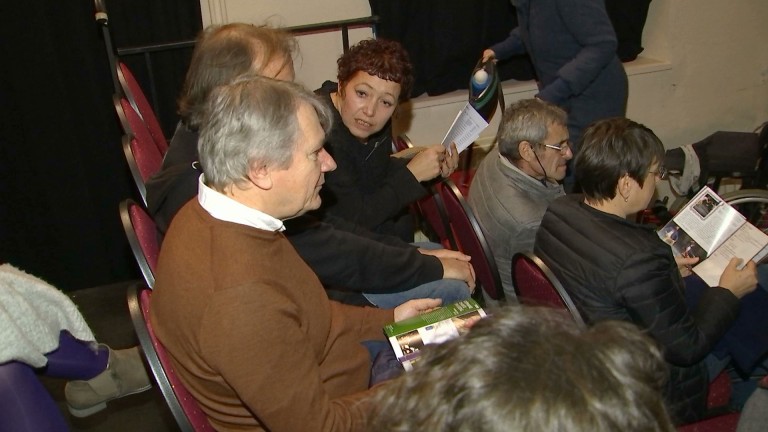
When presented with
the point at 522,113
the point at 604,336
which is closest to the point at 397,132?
the point at 522,113

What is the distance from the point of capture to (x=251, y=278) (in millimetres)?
1121

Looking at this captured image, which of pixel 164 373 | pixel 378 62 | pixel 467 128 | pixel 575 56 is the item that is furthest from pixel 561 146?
pixel 164 373

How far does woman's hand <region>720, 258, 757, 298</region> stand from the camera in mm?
1818

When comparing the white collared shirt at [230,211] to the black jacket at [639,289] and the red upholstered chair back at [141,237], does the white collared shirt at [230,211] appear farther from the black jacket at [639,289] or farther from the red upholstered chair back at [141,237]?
the black jacket at [639,289]

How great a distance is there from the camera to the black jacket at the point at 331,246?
167 centimetres

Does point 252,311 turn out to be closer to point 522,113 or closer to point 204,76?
point 204,76

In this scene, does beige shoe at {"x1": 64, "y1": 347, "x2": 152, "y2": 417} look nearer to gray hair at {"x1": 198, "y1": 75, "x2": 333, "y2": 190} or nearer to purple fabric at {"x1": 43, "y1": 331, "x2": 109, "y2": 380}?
purple fabric at {"x1": 43, "y1": 331, "x2": 109, "y2": 380}

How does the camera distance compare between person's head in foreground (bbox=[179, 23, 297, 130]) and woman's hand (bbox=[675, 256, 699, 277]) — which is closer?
person's head in foreground (bbox=[179, 23, 297, 130])

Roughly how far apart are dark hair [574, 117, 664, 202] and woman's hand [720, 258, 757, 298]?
416 millimetres

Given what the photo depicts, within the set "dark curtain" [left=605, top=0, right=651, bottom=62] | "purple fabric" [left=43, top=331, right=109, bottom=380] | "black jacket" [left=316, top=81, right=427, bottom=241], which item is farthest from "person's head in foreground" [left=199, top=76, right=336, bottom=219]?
"dark curtain" [left=605, top=0, right=651, bottom=62]

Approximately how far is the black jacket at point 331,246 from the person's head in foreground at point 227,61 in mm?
98

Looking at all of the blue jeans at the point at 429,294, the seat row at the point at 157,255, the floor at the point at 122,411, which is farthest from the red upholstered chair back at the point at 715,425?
the floor at the point at 122,411

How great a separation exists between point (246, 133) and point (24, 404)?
0.70 m

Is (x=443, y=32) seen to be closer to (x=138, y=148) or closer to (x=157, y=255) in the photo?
(x=138, y=148)
